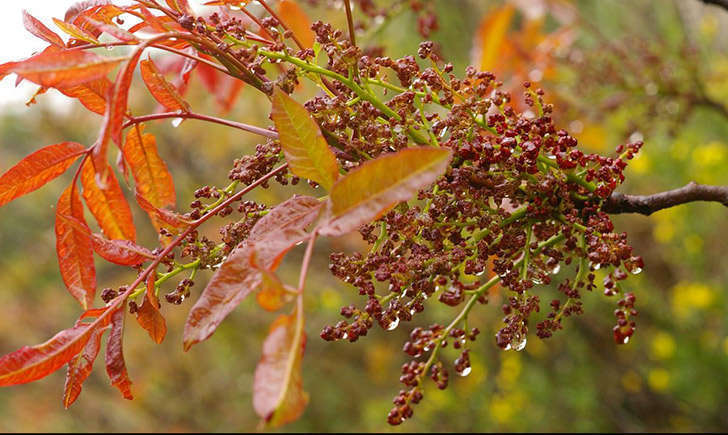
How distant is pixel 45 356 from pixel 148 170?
23 cm

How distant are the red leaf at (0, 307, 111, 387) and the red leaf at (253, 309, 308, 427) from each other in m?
0.22

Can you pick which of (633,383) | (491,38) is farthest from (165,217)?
(633,383)

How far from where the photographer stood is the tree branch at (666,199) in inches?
24.3

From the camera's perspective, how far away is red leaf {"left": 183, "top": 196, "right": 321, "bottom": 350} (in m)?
0.43

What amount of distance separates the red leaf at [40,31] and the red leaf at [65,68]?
0.13 metres

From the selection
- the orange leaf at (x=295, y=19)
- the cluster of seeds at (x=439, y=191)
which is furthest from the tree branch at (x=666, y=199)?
the orange leaf at (x=295, y=19)

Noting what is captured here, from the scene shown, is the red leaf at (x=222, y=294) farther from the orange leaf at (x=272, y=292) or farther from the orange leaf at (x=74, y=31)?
the orange leaf at (x=74, y=31)

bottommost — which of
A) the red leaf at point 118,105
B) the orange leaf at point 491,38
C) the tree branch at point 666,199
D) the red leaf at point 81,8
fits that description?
the red leaf at point 118,105

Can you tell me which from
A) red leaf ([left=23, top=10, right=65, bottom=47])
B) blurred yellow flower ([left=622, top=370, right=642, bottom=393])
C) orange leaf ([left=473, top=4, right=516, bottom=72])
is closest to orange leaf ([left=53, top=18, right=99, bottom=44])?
red leaf ([left=23, top=10, right=65, bottom=47])

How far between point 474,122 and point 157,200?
34 centimetres

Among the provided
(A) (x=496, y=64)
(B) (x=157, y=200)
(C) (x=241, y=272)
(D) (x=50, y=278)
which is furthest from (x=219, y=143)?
(C) (x=241, y=272)

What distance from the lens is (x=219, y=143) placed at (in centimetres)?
260

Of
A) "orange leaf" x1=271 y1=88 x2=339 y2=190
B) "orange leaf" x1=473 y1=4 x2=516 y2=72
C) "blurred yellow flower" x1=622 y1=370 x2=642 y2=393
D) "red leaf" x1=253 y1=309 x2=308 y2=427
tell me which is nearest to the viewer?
"red leaf" x1=253 y1=309 x2=308 y2=427

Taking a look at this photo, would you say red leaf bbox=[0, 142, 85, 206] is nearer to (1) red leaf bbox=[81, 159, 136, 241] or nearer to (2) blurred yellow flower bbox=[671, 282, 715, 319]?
(1) red leaf bbox=[81, 159, 136, 241]
